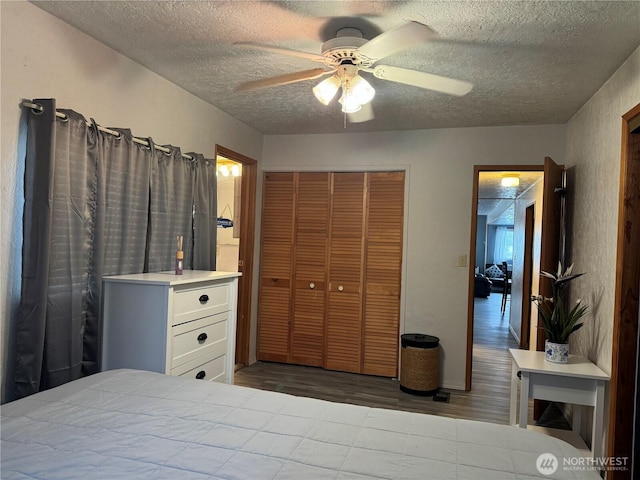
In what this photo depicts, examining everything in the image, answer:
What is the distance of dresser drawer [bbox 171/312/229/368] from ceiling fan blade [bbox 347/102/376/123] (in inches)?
72.7

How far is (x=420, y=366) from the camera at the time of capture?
11.9ft

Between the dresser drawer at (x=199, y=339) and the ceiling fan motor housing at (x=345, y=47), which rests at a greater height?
the ceiling fan motor housing at (x=345, y=47)

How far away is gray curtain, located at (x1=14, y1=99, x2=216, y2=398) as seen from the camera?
1.94 m

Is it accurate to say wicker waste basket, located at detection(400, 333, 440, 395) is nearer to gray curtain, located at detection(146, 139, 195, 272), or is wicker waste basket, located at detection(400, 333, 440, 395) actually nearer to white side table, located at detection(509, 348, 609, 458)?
white side table, located at detection(509, 348, 609, 458)

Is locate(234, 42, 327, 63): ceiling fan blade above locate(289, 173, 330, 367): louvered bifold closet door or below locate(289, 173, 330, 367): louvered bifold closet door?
above

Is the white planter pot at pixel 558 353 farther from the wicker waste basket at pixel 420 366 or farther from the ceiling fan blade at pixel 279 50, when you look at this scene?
the ceiling fan blade at pixel 279 50

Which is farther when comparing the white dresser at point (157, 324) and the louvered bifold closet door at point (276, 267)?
the louvered bifold closet door at point (276, 267)

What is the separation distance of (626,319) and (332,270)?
250 cm

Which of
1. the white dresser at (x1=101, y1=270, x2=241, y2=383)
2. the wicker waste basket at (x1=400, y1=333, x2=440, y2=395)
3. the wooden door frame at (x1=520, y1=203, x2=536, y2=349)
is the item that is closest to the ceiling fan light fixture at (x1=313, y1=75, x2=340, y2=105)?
the white dresser at (x1=101, y1=270, x2=241, y2=383)

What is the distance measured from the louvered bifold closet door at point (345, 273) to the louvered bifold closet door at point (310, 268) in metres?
0.08

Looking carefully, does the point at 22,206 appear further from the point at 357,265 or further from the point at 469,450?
the point at 357,265

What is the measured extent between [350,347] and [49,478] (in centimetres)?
335

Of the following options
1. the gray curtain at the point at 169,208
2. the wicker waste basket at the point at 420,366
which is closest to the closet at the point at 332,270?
the wicker waste basket at the point at 420,366

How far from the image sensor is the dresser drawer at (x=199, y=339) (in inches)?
86.9
